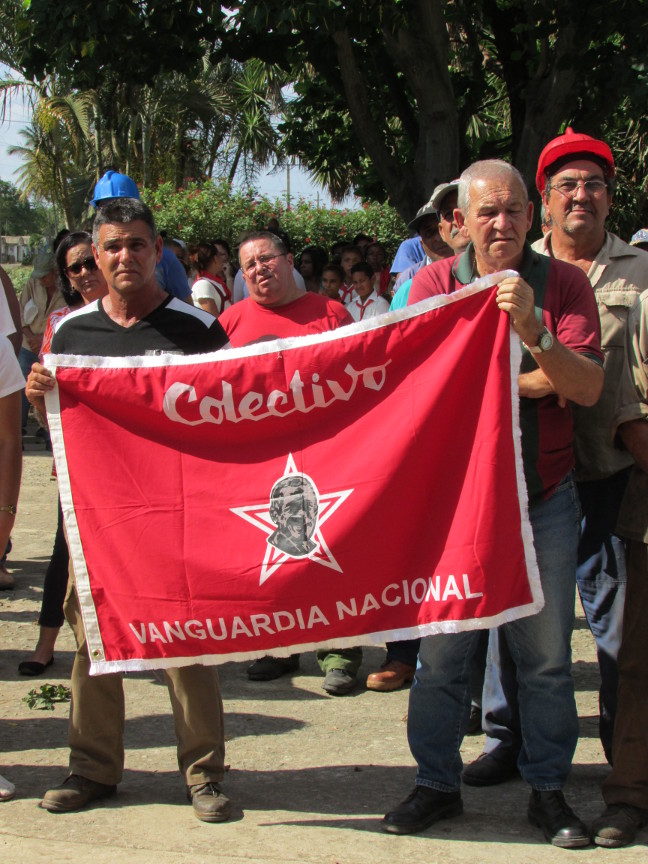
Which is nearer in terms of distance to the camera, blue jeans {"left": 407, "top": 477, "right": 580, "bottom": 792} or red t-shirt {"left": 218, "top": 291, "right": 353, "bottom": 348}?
blue jeans {"left": 407, "top": 477, "right": 580, "bottom": 792}

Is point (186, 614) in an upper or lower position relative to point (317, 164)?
lower

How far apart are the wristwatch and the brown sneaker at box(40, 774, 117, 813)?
2218 millimetres

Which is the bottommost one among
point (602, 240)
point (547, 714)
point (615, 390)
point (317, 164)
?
point (547, 714)

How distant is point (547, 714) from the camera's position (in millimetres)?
3668

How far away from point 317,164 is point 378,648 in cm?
1106

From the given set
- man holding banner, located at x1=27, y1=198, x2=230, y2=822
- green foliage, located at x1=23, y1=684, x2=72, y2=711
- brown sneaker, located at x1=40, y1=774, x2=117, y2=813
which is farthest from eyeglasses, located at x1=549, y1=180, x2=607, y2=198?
green foliage, located at x1=23, y1=684, x2=72, y2=711

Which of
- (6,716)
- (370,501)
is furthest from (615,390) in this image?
(6,716)

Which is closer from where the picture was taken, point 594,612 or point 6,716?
point 594,612

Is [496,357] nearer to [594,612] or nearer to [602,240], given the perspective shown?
[602,240]

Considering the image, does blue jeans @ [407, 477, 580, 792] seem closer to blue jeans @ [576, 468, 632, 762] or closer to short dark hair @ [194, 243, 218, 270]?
blue jeans @ [576, 468, 632, 762]

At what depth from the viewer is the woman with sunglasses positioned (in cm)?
510

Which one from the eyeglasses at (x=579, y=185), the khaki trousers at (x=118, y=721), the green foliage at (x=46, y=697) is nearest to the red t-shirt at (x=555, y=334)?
the eyeglasses at (x=579, y=185)

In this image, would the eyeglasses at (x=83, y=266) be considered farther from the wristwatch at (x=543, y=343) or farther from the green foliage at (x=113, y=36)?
the green foliage at (x=113, y=36)

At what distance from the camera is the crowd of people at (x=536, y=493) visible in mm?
3633
